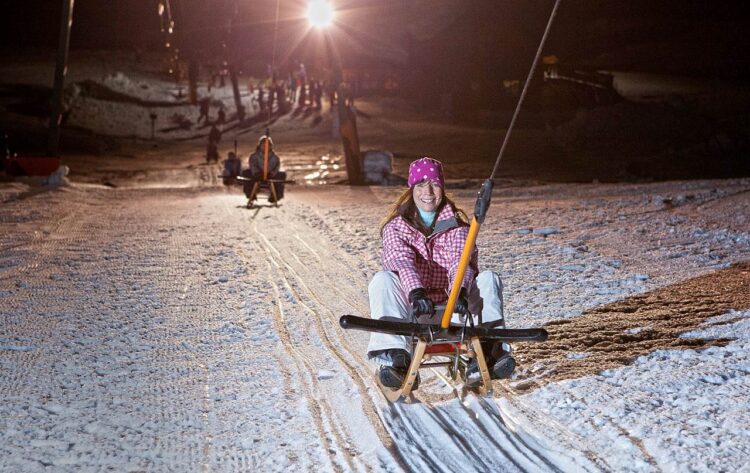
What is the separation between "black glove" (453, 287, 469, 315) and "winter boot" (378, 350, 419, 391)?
390 mm

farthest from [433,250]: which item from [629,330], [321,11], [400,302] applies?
[321,11]

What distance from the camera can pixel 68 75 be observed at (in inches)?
1836

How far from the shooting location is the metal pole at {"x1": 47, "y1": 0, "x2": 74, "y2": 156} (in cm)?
1942

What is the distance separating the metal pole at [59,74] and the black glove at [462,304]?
1842cm

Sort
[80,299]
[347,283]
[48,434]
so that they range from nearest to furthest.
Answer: [48,434] → [80,299] → [347,283]

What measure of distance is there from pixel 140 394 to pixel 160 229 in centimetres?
696

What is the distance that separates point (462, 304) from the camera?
425cm

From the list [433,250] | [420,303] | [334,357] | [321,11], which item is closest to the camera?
[420,303]

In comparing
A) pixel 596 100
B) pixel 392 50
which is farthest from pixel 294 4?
pixel 596 100

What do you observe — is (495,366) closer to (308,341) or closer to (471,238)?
(471,238)

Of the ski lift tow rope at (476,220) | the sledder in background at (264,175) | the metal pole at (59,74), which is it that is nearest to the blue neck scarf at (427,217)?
the ski lift tow rope at (476,220)

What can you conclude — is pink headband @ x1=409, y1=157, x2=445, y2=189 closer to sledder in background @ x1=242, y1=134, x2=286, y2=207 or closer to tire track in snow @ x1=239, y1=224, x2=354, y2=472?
tire track in snow @ x1=239, y1=224, x2=354, y2=472

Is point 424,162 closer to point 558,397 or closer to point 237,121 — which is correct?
point 558,397

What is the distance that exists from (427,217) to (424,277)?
38cm
